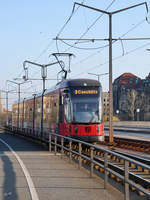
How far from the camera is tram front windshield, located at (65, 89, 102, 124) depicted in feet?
64.2

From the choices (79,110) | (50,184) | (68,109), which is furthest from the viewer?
(68,109)

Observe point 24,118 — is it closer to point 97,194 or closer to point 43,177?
point 43,177

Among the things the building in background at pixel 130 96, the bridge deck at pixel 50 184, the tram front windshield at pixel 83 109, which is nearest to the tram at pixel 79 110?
the tram front windshield at pixel 83 109

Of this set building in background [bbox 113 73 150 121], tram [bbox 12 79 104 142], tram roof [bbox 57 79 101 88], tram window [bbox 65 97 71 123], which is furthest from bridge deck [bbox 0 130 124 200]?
building in background [bbox 113 73 150 121]

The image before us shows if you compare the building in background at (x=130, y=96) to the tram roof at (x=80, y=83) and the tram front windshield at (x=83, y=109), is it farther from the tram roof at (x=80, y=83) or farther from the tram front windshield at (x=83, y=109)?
the tram front windshield at (x=83, y=109)

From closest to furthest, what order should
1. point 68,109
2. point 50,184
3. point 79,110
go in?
point 50,184
point 79,110
point 68,109

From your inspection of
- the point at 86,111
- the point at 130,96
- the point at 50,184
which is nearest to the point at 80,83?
the point at 86,111

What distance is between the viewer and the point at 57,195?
838 cm

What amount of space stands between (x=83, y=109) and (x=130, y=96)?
8070cm

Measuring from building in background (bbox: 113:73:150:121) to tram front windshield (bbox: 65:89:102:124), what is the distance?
76382 millimetres

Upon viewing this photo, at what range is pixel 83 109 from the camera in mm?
19672

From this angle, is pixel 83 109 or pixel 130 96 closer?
pixel 83 109

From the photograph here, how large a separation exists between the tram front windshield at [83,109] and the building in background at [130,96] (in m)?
76.4

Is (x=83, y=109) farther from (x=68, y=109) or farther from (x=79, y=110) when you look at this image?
(x=68, y=109)
